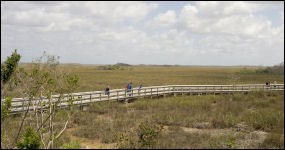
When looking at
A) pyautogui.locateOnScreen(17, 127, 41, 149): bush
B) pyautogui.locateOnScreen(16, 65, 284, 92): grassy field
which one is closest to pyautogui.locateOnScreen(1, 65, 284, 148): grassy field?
pyautogui.locateOnScreen(17, 127, 41, 149): bush

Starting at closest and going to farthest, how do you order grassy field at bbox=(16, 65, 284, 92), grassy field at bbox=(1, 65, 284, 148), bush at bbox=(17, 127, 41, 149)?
bush at bbox=(17, 127, 41, 149) < grassy field at bbox=(1, 65, 284, 148) < grassy field at bbox=(16, 65, 284, 92)

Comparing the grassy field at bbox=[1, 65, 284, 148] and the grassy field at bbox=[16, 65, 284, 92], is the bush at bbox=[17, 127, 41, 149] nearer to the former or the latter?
the grassy field at bbox=[1, 65, 284, 148]

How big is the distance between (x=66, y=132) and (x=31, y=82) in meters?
5.04

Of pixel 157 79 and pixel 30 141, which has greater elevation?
pixel 157 79

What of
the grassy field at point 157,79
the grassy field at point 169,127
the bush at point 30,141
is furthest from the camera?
the grassy field at point 157,79

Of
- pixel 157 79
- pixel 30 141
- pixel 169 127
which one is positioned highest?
pixel 157 79

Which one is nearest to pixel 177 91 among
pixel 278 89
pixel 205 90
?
pixel 205 90

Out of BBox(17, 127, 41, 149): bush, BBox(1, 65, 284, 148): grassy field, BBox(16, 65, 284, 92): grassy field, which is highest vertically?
BBox(16, 65, 284, 92): grassy field

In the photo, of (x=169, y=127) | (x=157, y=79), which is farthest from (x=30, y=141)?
(x=157, y=79)

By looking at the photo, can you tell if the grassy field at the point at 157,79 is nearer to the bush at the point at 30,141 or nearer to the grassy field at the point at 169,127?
the grassy field at the point at 169,127

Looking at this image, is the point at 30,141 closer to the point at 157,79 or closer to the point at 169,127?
the point at 169,127

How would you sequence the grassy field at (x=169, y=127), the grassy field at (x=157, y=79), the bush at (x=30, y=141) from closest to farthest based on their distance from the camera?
the bush at (x=30, y=141)
the grassy field at (x=169, y=127)
the grassy field at (x=157, y=79)

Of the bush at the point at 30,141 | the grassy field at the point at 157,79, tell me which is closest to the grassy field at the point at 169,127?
the bush at the point at 30,141

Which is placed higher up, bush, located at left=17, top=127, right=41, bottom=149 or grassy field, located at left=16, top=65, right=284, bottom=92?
grassy field, located at left=16, top=65, right=284, bottom=92
